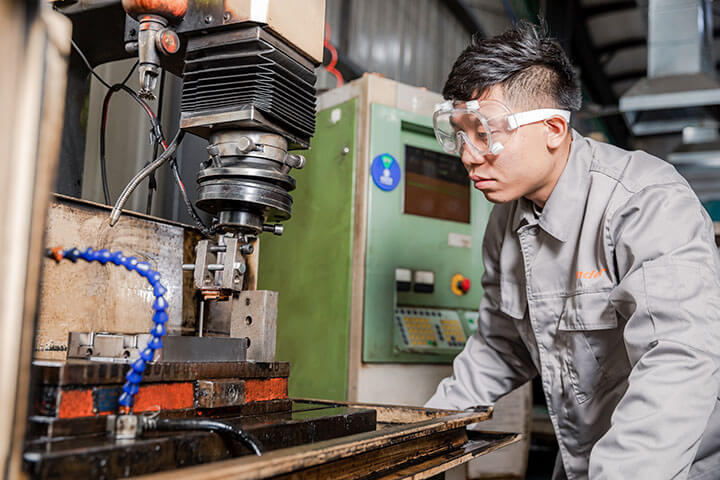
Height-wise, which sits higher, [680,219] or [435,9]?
[435,9]

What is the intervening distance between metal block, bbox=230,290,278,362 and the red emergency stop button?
1108 millimetres

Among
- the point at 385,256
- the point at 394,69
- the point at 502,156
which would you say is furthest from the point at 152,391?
the point at 394,69

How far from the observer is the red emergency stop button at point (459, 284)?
2.13 meters

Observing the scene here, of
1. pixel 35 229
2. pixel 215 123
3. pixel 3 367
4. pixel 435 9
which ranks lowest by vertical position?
pixel 3 367

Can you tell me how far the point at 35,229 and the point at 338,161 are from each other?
1.56 m

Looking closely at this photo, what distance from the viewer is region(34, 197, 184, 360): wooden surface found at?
3.40ft

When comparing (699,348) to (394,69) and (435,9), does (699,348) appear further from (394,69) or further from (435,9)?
(435,9)

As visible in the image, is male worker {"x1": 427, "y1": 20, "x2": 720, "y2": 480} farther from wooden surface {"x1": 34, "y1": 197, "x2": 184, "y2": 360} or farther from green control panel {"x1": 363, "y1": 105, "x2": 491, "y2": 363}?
wooden surface {"x1": 34, "y1": 197, "x2": 184, "y2": 360}

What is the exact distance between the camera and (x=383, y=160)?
1.99 meters

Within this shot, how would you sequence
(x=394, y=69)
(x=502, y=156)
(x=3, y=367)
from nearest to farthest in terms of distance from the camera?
1. (x=3, y=367)
2. (x=502, y=156)
3. (x=394, y=69)

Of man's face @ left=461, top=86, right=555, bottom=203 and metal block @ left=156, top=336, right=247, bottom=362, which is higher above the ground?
man's face @ left=461, top=86, right=555, bottom=203

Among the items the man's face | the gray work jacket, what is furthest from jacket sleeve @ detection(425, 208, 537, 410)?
the man's face

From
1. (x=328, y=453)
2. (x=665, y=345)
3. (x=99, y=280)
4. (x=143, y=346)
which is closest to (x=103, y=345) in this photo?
(x=143, y=346)

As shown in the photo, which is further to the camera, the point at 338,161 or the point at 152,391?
the point at 338,161
